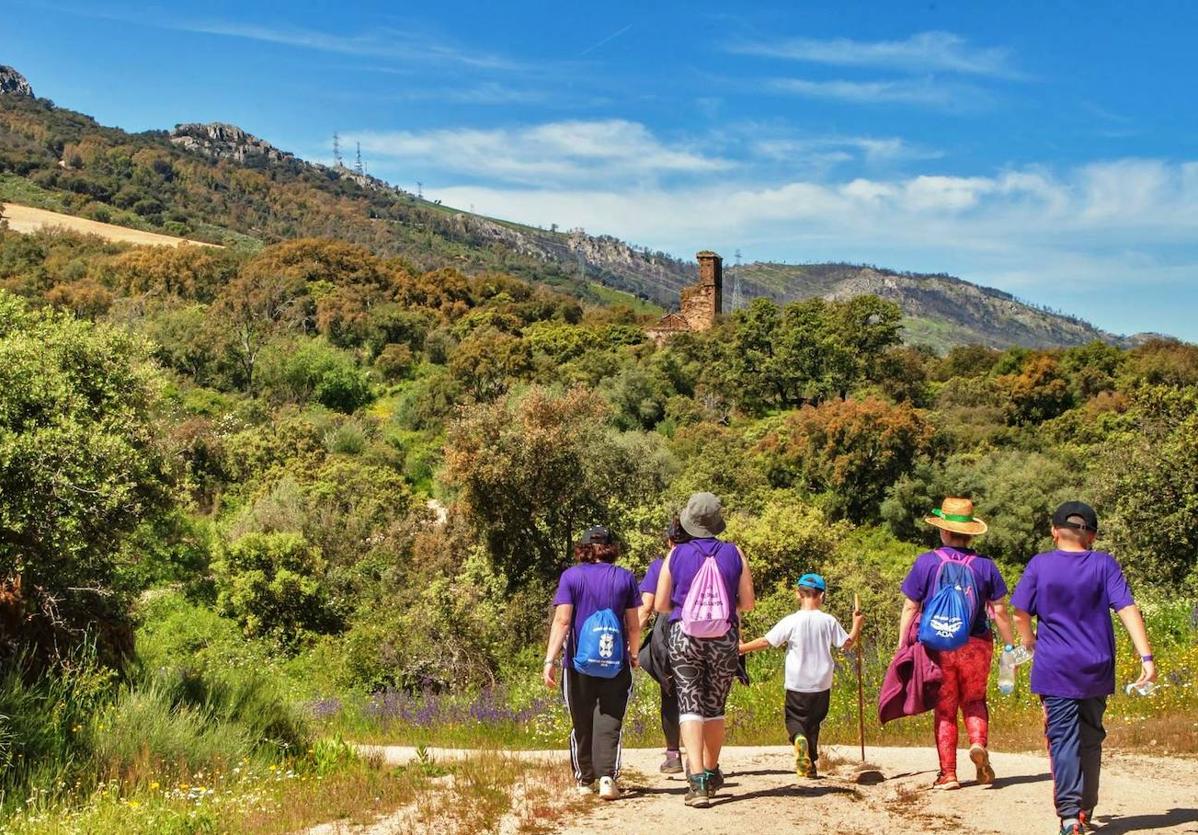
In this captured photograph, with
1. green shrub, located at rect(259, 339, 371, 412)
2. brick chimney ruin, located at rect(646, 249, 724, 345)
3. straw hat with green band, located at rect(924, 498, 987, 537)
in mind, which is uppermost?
brick chimney ruin, located at rect(646, 249, 724, 345)

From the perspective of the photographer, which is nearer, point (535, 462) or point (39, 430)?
point (39, 430)

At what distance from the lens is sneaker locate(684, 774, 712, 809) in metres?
5.97

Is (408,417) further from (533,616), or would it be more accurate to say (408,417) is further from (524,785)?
(524,785)

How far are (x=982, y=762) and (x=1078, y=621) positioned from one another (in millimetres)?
1346

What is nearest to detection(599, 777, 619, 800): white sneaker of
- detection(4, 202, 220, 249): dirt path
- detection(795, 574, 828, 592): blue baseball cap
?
detection(795, 574, 828, 592): blue baseball cap

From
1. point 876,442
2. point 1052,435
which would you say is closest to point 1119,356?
point 1052,435

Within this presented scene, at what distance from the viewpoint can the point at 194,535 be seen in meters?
30.5

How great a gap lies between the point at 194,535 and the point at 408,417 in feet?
62.6

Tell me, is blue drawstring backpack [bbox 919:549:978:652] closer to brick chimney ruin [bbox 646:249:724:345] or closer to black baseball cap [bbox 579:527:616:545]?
black baseball cap [bbox 579:527:616:545]

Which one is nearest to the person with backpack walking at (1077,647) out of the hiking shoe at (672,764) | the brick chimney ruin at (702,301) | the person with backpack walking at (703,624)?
the person with backpack walking at (703,624)

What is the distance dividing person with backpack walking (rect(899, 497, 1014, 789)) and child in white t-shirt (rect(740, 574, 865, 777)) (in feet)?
2.14

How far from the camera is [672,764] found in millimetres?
7160

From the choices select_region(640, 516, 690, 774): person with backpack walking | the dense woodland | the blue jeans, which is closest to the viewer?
the blue jeans

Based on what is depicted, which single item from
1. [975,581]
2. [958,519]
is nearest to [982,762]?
[975,581]
